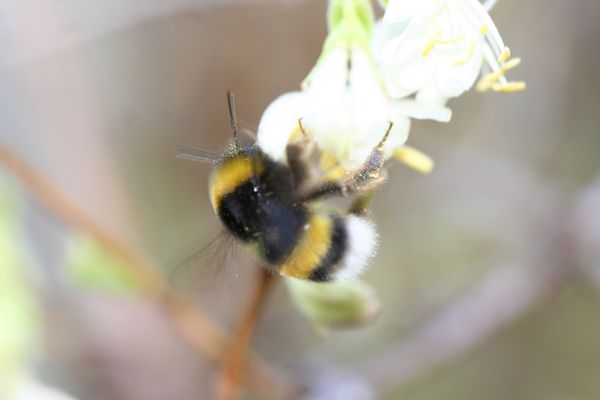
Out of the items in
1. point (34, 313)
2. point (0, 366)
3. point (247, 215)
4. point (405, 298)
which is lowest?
point (247, 215)

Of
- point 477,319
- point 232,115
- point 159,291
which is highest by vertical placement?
point 477,319

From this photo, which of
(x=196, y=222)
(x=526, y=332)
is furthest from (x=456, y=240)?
(x=196, y=222)

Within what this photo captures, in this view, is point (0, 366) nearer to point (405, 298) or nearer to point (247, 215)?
point (247, 215)

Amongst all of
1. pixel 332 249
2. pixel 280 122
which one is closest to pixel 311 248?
pixel 332 249

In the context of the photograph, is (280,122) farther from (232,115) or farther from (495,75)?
(495,75)

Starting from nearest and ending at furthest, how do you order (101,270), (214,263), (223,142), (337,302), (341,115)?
(341,115)
(214,263)
(337,302)
(101,270)
(223,142)

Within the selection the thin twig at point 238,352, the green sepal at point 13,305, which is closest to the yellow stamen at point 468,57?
the thin twig at point 238,352
